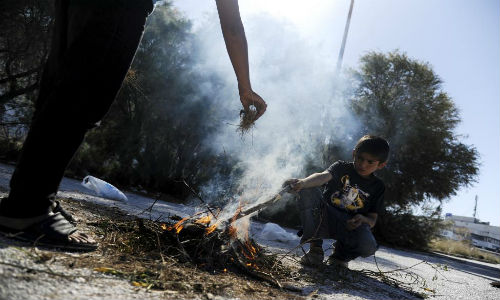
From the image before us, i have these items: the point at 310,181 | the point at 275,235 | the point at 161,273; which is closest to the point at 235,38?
the point at 161,273

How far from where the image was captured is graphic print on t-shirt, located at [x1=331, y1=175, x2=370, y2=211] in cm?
319

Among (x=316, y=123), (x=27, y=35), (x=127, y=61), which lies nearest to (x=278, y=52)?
(x=316, y=123)

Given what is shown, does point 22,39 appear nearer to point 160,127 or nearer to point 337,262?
point 160,127

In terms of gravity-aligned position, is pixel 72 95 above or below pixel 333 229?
above

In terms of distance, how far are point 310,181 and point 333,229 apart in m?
0.52

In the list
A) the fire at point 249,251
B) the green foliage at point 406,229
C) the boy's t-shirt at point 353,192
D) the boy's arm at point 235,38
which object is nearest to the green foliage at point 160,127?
the green foliage at point 406,229

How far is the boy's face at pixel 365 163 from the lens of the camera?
3215 millimetres

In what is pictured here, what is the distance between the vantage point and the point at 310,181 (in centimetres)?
296

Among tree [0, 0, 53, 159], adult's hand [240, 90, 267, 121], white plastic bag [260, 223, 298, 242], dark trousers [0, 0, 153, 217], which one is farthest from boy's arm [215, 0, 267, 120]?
tree [0, 0, 53, 159]

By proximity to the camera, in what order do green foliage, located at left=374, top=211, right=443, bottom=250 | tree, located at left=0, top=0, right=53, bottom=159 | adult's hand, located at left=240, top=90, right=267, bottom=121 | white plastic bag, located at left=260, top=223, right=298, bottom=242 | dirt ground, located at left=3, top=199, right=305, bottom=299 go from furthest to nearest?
1. green foliage, located at left=374, top=211, right=443, bottom=250
2. tree, located at left=0, top=0, right=53, bottom=159
3. white plastic bag, located at left=260, top=223, right=298, bottom=242
4. adult's hand, located at left=240, top=90, right=267, bottom=121
5. dirt ground, located at left=3, top=199, right=305, bottom=299

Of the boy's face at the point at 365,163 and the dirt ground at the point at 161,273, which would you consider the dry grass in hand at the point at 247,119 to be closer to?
the dirt ground at the point at 161,273

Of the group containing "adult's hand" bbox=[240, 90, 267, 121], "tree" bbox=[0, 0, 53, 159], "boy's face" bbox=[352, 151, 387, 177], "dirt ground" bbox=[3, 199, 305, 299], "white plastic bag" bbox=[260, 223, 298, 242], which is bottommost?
"white plastic bag" bbox=[260, 223, 298, 242]

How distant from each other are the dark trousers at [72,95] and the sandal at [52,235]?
60 millimetres

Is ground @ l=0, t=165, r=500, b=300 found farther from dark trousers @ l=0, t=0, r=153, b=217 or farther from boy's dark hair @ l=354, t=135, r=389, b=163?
boy's dark hair @ l=354, t=135, r=389, b=163
